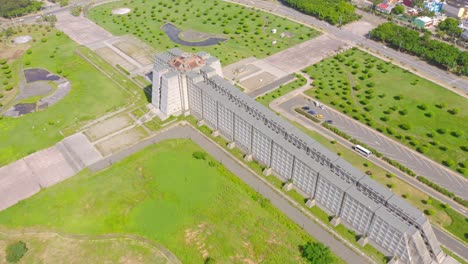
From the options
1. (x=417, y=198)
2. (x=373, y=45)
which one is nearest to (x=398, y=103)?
(x=417, y=198)

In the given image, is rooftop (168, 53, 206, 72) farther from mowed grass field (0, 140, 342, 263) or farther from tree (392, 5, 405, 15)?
tree (392, 5, 405, 15)

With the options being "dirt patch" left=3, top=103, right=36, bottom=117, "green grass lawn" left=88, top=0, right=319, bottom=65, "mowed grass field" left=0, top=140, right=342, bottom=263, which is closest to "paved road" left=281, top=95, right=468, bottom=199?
"mowed grass field" left=0, top=140, right=342, bottom=263

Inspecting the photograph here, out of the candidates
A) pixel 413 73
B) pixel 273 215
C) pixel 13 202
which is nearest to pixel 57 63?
pixel 13 202

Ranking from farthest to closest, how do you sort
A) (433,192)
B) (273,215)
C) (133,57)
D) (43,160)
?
1. (133,57)
2. (43,160)
3. (433,192)
4. (273,215)

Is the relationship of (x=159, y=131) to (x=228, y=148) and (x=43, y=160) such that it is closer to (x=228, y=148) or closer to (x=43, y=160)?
(x=228, y=148)

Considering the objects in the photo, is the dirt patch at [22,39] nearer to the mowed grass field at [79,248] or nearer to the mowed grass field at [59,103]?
the mowed grass field at [59,103]

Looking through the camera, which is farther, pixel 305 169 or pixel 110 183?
pixel 110 183

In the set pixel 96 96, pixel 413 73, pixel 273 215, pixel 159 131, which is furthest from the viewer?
pixel 413 73
